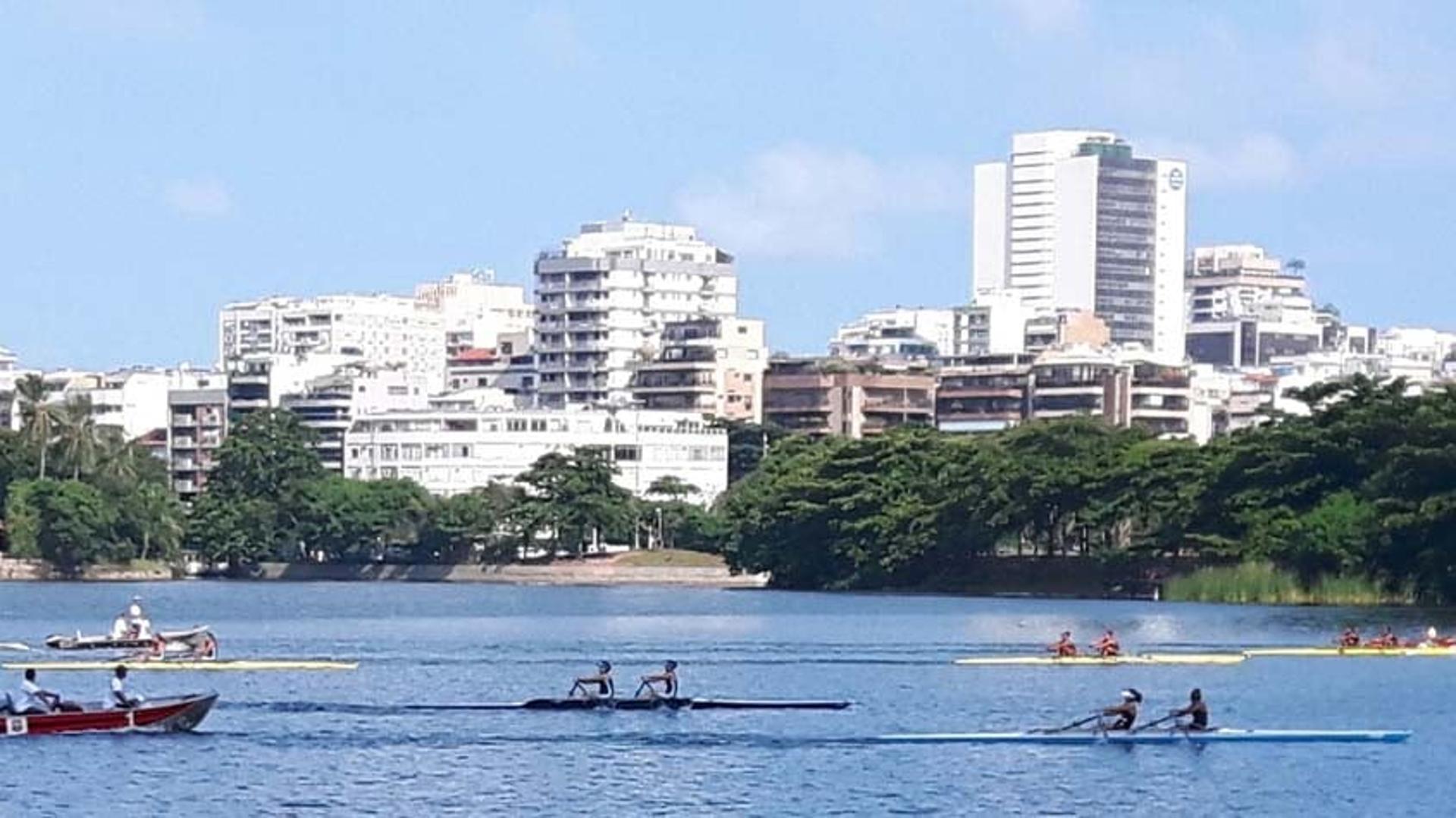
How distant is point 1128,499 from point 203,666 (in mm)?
64149

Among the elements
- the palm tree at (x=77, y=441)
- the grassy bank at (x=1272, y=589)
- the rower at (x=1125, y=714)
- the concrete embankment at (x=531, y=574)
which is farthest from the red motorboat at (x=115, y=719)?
the palm tree at (x=77, y=441)

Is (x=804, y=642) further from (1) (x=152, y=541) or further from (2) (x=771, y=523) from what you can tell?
(1) (x=152, y=541)

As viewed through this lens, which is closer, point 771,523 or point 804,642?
point 804,642

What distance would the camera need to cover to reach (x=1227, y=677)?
7775 centimetres

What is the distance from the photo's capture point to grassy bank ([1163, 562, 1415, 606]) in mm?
117625

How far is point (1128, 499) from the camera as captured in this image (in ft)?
445

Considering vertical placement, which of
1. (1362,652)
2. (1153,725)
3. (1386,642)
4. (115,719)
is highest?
(1386,642)

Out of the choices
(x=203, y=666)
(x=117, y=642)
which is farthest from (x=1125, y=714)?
(x=117, y=642)

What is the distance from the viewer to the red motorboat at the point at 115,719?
60.5 metres

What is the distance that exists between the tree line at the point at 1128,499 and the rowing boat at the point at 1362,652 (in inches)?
1106

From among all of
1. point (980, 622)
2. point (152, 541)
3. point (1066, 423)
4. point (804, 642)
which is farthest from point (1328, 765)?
point (152, 541)

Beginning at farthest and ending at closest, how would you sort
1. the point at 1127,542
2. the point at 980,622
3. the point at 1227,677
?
the point at 1127,542 < the point at 980,622 < the point at 1227,677

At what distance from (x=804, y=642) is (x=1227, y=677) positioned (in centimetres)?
2227

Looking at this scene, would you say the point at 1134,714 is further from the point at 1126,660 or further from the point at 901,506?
the point at 901,506
